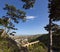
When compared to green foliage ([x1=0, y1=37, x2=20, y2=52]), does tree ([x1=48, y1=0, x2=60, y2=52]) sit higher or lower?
higher

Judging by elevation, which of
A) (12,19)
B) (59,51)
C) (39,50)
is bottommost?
(59,51)

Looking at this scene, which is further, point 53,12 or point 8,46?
point 8,46

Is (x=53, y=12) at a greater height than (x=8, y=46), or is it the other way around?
(x=53, y=12)

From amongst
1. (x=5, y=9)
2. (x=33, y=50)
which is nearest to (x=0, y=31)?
(x=33, y=50)

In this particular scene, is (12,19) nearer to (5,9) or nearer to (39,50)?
(5,9)

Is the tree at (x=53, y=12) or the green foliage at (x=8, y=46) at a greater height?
the tree at (x=53, y=12)

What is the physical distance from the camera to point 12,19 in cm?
3378

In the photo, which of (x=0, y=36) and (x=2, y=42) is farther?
(x=0, y=36)

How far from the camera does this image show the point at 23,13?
1233 inches

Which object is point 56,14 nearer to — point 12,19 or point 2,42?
→ point 2,42

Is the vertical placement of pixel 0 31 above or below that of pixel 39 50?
above

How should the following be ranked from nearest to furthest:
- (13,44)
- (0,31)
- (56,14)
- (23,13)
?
(56,14) < (13,44) < (0,31) < (23,13)

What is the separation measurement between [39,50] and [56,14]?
22.7 feet

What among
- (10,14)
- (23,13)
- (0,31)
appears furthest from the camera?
(10,14)
